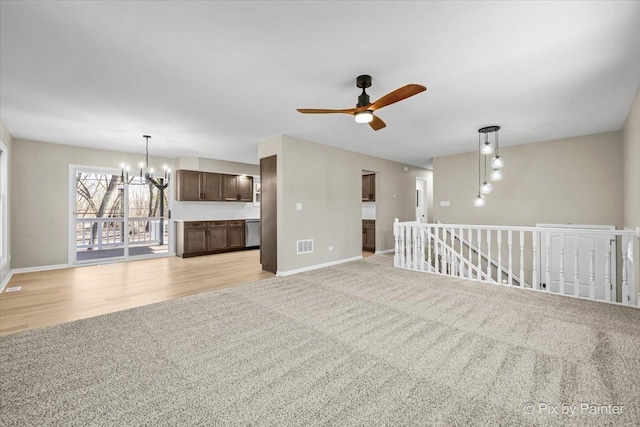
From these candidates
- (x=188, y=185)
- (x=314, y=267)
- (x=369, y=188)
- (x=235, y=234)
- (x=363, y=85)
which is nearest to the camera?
(x=363, y=85)

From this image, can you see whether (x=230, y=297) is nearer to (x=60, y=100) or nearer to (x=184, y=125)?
(x=184, y=125)

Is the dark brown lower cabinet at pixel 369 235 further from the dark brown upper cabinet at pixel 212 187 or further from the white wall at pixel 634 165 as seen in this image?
the white wall at pixel 634 165

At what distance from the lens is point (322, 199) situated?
557 cm

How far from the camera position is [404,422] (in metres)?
1.45

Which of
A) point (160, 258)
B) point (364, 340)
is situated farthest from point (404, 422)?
→ point (160, 258)

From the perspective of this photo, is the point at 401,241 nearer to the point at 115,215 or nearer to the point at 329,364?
the point at 329,364

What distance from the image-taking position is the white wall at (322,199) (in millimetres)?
4902

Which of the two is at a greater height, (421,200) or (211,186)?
(211,186)

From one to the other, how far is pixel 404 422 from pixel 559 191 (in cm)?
598

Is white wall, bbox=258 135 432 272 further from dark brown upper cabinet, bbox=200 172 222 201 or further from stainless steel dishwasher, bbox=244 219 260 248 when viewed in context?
stainless steel dishwasher, bbox=244 219 260 248

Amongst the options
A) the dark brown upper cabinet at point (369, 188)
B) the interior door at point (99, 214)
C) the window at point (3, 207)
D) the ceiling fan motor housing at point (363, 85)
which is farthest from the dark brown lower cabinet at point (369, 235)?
the window at point (3, 207)

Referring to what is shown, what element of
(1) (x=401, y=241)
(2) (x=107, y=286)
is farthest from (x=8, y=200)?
(1) (x=401, y=241)

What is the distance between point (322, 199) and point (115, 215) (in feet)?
17.4

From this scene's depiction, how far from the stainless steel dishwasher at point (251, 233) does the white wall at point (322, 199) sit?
3124 mm
